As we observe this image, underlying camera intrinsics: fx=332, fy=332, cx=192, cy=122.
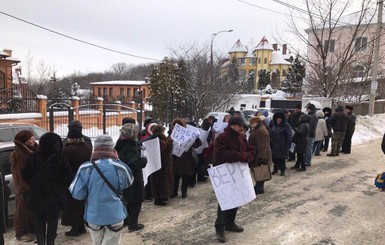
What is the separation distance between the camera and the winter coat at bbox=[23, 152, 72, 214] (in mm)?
4273

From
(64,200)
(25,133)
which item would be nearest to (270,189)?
(64,200)

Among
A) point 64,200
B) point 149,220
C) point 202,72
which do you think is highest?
point 202,72

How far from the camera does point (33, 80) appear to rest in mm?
39781

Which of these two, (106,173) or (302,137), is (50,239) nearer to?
(106,173)

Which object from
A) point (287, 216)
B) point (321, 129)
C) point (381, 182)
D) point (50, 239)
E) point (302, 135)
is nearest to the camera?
point (50, 239)

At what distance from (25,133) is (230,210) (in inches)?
129

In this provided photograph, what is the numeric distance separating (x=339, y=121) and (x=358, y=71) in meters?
21.7

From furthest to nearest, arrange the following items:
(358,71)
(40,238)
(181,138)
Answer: (358,71) → (181,138) → (40,238)

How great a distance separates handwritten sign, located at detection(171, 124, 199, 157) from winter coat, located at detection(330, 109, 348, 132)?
6703mm

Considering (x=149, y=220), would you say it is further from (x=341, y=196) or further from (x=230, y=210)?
(x=341, y=196)

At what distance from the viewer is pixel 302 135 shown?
954 cm

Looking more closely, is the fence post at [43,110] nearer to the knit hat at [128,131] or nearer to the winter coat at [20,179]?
the winter coat at [20,179]

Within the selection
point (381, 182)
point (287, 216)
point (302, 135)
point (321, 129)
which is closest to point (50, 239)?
point (287, 216)

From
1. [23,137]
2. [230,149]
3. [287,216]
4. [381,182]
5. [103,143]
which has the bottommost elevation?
[287,216]
